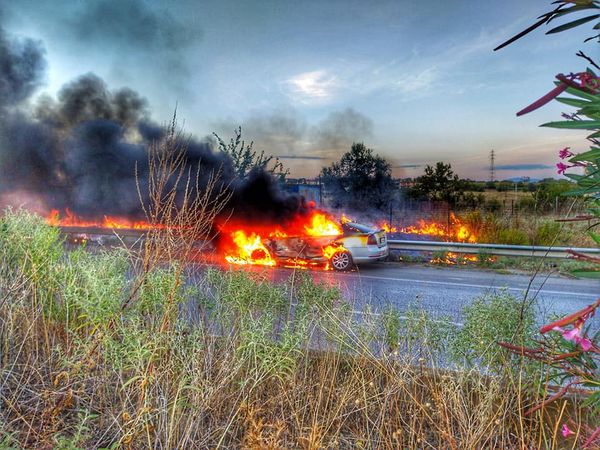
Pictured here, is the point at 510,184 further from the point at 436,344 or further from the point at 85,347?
the point at 85,347

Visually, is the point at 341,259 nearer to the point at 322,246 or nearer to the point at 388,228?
the point at 322,246

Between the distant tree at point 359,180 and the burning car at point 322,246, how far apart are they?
23.1 feet

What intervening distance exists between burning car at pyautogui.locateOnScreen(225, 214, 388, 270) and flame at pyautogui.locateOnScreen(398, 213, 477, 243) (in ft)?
11.6

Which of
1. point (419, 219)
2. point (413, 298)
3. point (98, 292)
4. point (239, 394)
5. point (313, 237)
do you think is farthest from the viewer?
point (419, 219)

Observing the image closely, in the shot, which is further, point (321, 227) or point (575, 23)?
point (321, 227)

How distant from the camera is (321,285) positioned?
4.27 m

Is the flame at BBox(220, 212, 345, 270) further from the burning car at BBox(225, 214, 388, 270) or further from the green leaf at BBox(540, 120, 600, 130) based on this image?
the green leaf at BBox(540, 120, 600, 130)

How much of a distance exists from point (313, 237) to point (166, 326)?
24.8 ft

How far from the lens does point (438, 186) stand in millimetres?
18469

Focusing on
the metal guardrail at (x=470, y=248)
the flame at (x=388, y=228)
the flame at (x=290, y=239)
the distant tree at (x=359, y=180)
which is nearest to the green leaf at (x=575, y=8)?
the flame at (x=290, y=239)

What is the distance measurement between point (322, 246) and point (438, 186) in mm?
9665

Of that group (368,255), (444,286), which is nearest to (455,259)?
(368,255)

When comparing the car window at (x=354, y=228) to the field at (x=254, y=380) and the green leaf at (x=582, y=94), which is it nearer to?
the field at (x=254, y=380)

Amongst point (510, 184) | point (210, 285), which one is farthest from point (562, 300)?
point (510, 184)
